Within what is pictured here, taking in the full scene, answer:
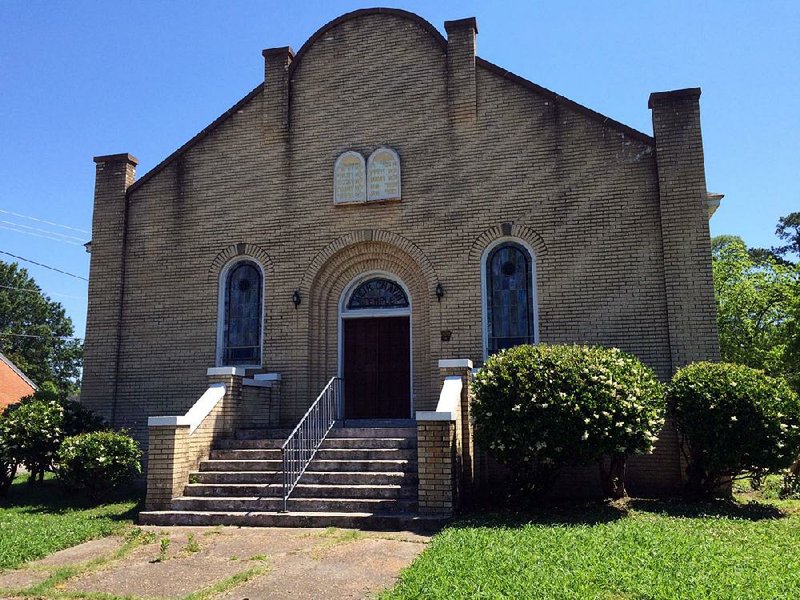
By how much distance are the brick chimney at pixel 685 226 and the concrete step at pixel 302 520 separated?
5.11 meters

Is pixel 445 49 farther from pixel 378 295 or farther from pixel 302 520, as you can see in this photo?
pixel 302 520

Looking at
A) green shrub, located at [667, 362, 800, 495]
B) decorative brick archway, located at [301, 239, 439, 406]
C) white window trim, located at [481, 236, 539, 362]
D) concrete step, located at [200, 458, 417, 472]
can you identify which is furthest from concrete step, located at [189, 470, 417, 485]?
green shrub, located at [667, 362, 800, 495]

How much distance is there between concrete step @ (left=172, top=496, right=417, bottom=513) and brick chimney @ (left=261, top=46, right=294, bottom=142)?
732 cm

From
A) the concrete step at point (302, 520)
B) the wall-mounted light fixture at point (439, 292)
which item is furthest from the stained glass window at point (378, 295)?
the concrete step at point (302, 520)

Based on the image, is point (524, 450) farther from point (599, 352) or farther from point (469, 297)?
point (469, 297)

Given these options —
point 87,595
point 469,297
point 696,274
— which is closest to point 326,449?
point 469,297

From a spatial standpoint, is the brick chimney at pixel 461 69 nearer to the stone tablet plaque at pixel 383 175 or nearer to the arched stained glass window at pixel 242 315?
the stone tablet plaque at pixel 383 175

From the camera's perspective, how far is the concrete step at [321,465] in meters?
9.85

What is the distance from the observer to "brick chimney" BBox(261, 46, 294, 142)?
1377cm

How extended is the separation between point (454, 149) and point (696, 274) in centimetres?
476

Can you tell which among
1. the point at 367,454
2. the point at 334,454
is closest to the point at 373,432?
the point at 367,454

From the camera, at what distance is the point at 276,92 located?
45.7ft

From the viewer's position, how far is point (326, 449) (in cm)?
1053

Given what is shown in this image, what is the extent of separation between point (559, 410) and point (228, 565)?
14.3ft
